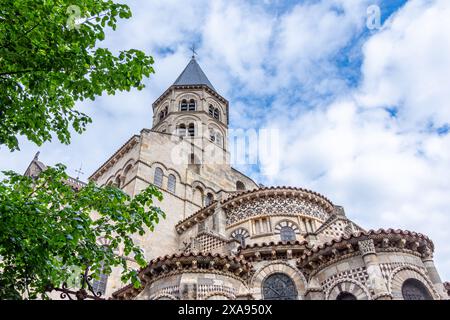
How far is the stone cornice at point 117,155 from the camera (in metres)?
28.1

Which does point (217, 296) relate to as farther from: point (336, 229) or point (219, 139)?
point (219, 139)

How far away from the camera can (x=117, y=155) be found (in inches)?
1153

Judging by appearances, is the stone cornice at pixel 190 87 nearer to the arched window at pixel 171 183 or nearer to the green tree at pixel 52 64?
the arched window at pixel 171 183

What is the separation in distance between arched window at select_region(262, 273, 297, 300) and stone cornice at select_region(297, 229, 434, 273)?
1.47 metres

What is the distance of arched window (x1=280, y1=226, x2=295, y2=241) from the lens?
18231 mm

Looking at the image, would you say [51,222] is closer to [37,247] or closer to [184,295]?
[37,247]

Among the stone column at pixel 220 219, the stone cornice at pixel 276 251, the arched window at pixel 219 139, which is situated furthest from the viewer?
the arched window at pixel 219 139

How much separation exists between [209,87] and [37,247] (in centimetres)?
3410

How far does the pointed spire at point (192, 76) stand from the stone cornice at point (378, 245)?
28.7 m

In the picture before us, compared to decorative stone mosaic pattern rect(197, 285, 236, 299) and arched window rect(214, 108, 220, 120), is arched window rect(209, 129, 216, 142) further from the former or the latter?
decorative stone mosaic pattern rect(197, 285, 236, 299)

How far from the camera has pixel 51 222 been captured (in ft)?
20.8

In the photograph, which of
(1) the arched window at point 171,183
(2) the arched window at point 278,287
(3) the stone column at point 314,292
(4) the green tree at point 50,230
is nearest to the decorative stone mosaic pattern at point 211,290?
(2) the arched window at point 278,287

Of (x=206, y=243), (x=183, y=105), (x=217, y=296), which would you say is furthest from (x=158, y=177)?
(x=217, y=296)
